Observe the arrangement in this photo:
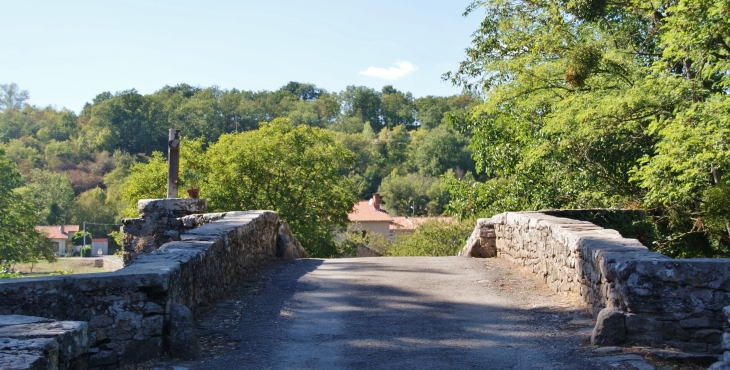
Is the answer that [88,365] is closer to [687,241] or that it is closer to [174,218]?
[174,218]

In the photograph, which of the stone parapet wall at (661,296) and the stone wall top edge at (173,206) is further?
the stone wall top edge at (173,206)

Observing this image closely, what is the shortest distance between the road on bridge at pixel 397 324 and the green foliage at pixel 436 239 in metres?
29.9

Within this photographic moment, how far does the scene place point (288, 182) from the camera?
31.1 m

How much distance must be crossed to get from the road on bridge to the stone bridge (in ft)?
0.06

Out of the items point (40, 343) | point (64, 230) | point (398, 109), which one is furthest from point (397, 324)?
point (398, 109)

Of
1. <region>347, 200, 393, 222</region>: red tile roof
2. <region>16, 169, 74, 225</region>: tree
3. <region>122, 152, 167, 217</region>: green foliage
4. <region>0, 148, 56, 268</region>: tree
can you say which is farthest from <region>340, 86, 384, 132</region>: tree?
→ <region>122, 152, 167, 217</region>: green foliage

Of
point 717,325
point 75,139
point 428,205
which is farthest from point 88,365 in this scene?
point 75,139

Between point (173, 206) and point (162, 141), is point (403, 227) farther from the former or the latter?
point (173, 206)

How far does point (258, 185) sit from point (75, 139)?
84491 millimetres

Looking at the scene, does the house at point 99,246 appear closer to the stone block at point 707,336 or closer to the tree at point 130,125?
the tree at point 130,125

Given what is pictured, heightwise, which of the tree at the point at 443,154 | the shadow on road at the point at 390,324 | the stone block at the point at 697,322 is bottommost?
the shadow on road at the point at 390,324

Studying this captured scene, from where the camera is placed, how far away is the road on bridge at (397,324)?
5191mm

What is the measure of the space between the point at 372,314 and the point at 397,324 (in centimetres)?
50

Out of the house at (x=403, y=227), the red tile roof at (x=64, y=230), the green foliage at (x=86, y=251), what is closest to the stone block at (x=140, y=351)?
the house at (x=403, y=227)
